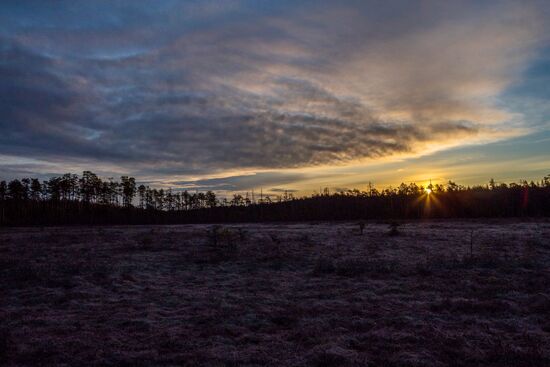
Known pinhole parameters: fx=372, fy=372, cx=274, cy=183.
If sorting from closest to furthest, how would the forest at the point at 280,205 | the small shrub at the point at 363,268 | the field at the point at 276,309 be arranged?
the field at the point at 276,309 < the small shrub at the point at 363,268 < the forest at the point at 280,205

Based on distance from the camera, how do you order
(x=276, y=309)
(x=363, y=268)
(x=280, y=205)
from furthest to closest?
(x=280, y=205), (x=363, y=268), (x=276, y=309)

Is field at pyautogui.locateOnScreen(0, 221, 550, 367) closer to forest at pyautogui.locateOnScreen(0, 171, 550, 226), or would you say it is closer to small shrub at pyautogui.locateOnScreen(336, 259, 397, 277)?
small shrub at pyautogui.locateOnScreen(336, 259, 397, 277)

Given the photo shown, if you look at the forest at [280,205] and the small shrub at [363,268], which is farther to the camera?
the forest at [280,205]

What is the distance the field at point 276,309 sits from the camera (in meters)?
7.30

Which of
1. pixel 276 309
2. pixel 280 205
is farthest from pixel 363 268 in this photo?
pixel 280 205

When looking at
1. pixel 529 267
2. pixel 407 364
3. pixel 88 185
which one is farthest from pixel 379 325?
pixel 88 185

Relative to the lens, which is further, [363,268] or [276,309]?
[363,268]

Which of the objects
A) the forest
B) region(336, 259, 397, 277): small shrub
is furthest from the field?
the forest

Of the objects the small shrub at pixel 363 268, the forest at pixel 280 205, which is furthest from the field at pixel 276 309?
the forest at pixel 280 205

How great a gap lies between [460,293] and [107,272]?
14.2m

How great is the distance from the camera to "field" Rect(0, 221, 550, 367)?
7.30 metres

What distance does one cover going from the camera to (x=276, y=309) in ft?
34.9

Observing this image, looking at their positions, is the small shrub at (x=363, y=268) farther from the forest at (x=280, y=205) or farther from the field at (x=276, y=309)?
the forest at (x=280, y=205)

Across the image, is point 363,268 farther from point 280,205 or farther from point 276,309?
point 280,205
